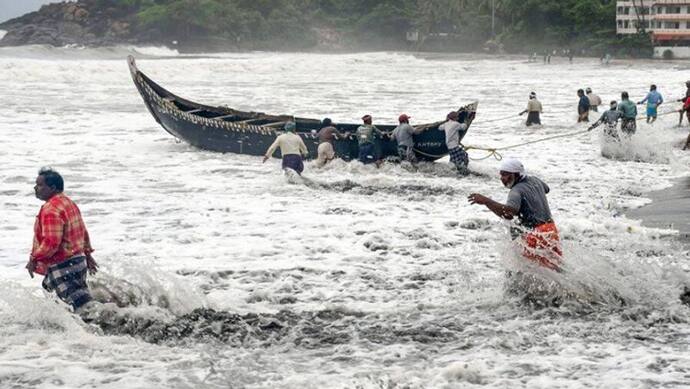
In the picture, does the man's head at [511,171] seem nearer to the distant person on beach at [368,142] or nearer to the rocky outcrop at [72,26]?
the distant person on beach at [368,142]

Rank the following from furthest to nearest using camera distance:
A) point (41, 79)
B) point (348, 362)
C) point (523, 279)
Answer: point (41, 79), point (523, 279), point (348, 362)

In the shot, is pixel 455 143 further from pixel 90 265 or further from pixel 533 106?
pixel 90 265

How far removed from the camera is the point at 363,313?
28.2ft

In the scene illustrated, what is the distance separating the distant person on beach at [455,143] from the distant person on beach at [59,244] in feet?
34.9

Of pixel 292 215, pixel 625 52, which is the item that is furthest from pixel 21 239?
pixel 625 52

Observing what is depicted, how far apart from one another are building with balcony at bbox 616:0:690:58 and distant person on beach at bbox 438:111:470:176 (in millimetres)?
67661

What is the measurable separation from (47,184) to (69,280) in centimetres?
84

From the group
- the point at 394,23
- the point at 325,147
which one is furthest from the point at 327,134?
the point at 394,23

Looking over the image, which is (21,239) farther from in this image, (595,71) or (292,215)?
(595,71)

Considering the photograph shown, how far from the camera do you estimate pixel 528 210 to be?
310 inches

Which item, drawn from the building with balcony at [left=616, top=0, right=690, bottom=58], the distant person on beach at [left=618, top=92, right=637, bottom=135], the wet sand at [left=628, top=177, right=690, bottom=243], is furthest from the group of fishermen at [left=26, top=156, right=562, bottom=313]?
the building with balcony at [left=616, top=0, right=690, bottom=58]

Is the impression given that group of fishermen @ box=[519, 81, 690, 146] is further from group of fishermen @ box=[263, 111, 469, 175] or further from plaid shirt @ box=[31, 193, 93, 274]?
plaid shirt @ box=[31, 193, 93, 274]

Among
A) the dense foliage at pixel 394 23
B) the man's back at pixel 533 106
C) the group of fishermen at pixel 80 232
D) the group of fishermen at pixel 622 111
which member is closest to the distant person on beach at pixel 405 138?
the group of fishermen at pixel 622 111

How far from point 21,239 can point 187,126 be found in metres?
9.58
